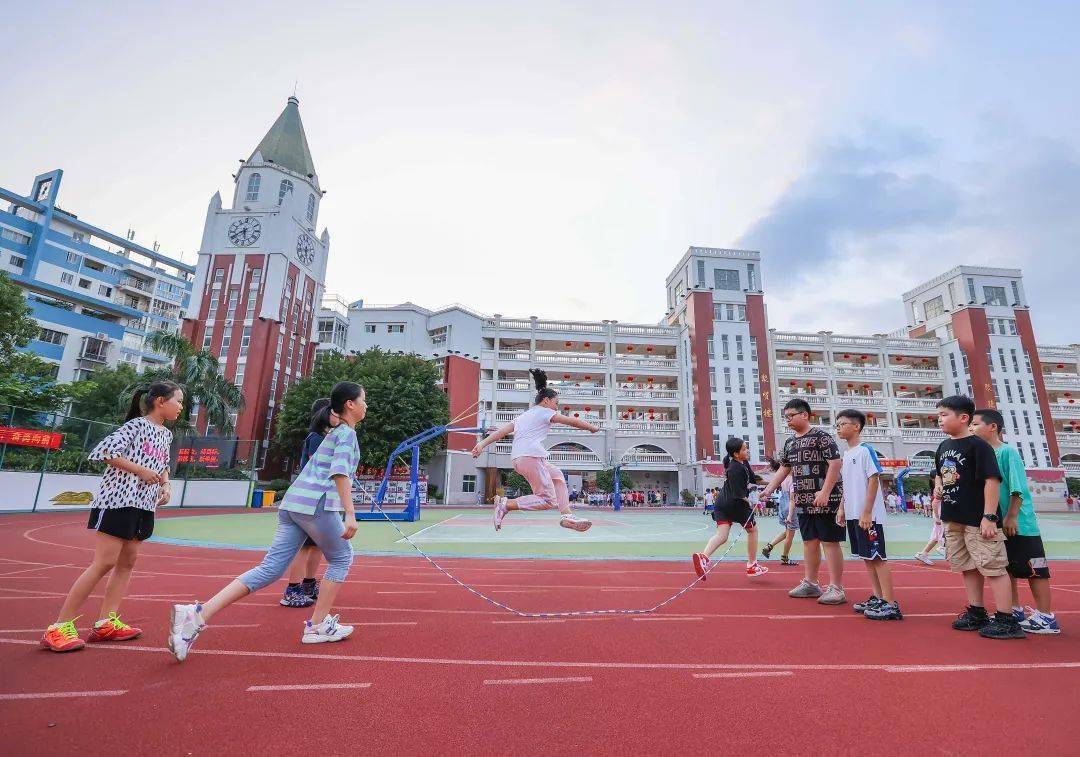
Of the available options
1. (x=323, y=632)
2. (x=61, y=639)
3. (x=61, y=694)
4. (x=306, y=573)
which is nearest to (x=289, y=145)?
(x=306, y=573)

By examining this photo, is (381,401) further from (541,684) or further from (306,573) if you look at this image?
(541,684)

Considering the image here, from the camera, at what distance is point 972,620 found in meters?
4.65

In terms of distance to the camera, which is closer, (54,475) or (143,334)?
(54,475)

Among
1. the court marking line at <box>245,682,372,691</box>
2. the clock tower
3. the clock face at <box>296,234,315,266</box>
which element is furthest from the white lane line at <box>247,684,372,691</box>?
the clock face at <box>296,234,315,266</box>

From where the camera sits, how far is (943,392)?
4897cm

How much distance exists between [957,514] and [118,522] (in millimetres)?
6988

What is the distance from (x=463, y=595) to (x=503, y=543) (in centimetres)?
603

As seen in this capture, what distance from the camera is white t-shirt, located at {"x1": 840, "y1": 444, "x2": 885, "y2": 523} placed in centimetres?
534

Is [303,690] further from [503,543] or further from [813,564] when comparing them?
[503,543]

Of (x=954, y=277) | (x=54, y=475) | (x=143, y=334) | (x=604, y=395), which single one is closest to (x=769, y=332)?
(x=604, y=395)

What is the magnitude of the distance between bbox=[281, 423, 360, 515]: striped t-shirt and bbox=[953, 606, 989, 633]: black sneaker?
5.49 meters

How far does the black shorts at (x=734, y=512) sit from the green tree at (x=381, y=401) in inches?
1094

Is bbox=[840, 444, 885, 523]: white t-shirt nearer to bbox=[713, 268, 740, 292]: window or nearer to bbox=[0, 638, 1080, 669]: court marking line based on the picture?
bbox=[0, 638, 1080, 669]: court marking line

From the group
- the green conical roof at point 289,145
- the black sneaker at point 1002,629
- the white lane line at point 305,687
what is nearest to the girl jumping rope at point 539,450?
the white lane line at point 305,687
